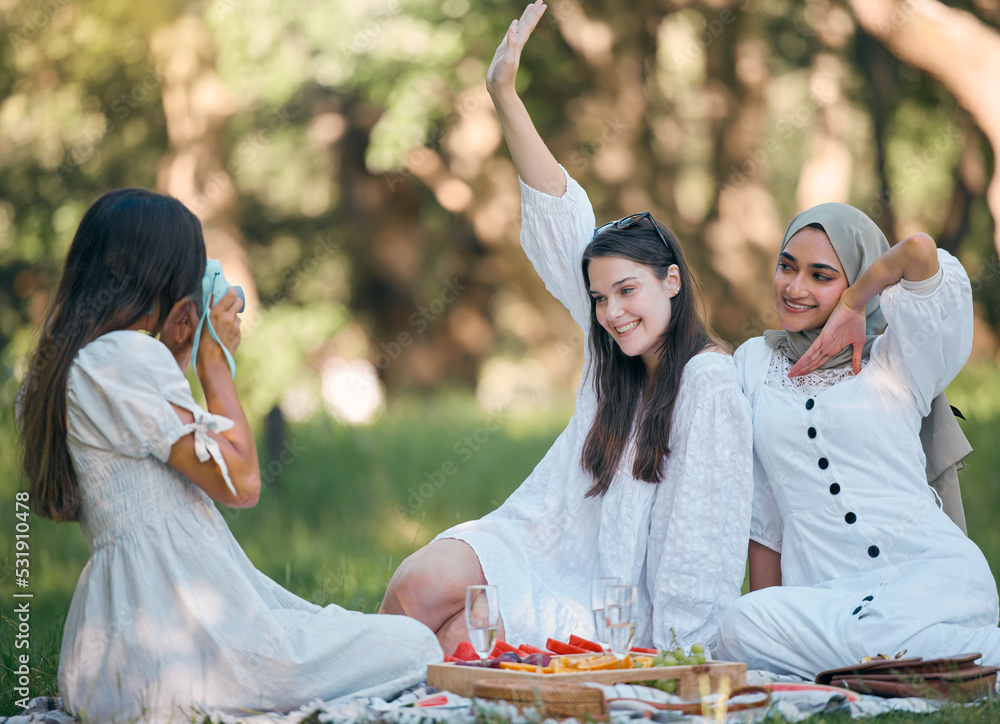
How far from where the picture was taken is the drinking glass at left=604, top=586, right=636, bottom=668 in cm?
283

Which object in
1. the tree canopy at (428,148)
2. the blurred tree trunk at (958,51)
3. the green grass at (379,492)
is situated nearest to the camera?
the blurred tree trunk at (958,51)

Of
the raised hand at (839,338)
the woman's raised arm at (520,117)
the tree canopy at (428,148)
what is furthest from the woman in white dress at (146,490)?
the tree canopy at (428,148)

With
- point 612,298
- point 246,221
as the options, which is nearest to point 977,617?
point 612,298

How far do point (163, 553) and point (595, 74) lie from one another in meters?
9.53

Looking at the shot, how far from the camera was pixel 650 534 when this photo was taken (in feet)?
12.2

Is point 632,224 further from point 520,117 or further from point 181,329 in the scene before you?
point 181,329

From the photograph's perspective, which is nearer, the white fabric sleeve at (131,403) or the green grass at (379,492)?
the white fabric sleeve at (131,403)

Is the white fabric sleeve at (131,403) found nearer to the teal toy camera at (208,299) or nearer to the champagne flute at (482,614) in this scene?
the teal toy camera at (208,299)

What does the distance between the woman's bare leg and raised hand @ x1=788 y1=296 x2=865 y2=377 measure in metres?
1.43

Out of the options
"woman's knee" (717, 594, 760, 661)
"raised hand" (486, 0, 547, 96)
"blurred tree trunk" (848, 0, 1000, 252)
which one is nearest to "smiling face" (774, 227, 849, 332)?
"woman's knee" (717, 594, 760, 661)

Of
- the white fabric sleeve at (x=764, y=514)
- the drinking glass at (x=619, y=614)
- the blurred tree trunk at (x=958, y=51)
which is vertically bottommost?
the drinking glass at (x=619, y=614)

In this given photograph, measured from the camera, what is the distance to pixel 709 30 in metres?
11.3

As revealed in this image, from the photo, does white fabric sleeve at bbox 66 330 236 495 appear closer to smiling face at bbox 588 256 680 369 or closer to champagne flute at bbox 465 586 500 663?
champagne flute at bbox 465 586 500 663

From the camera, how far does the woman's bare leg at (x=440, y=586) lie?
11.8 feet
